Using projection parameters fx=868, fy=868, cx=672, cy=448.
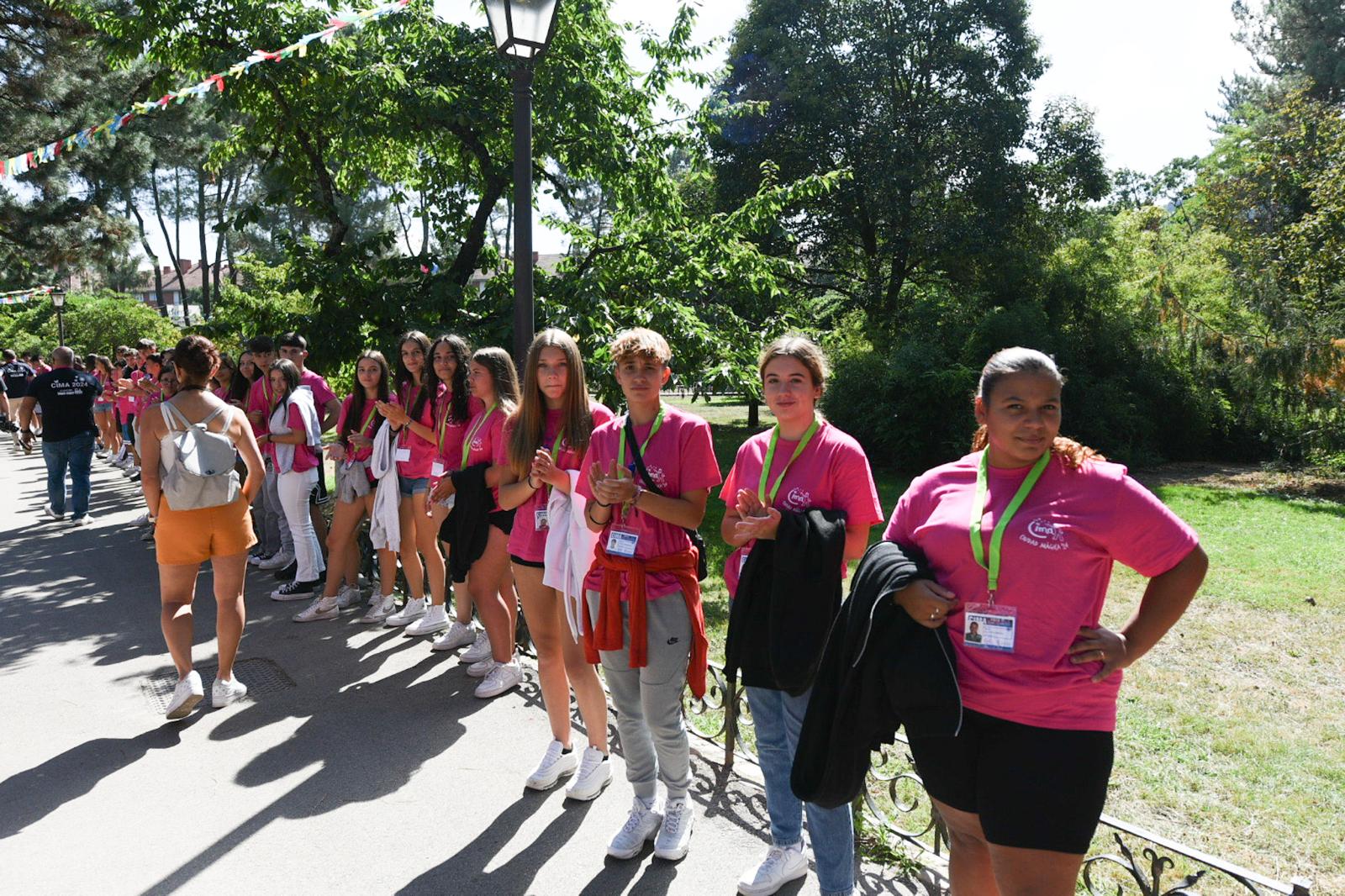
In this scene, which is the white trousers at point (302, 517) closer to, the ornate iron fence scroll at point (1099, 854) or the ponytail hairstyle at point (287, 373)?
the ponytail hairstyle at point (287, 373)

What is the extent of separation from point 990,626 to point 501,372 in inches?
126

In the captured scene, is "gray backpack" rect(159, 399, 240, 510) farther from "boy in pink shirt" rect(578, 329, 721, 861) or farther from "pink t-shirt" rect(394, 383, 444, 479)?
"boy in pink shirt" rect(578, 329, 721, 861)

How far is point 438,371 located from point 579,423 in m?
1.93

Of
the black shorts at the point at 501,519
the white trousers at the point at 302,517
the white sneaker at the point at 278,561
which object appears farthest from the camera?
the white sneaker at the point at 278,561

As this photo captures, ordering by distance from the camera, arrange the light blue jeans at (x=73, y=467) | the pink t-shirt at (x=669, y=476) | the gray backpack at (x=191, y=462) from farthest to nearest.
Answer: the light blue jeans at (x=73, y=467)
the gray backpack at (x=191, y=462)
the pink t-shirt at (x=669, y=476)

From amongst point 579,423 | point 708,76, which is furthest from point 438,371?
point 708,76

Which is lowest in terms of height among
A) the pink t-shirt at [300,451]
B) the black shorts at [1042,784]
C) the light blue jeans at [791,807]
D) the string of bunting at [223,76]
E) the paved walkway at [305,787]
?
the paved walkway at [305,787]

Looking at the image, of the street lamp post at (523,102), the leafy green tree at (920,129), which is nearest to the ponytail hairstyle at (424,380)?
the street lamp post at (523,102)

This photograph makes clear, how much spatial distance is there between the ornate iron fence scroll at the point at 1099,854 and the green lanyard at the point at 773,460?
3.40ft

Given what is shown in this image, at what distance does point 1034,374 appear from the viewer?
2320 millimetres

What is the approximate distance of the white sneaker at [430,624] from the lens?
6160 mm

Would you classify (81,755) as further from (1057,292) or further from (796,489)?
(1057,292)

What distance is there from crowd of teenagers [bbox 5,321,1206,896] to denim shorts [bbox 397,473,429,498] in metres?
0.03

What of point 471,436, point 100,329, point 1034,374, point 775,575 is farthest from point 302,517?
point 100,329
